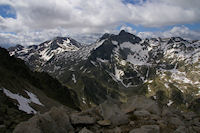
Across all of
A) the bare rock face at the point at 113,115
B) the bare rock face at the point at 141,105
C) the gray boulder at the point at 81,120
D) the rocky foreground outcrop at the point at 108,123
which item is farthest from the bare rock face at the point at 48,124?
the bare rock face at the point at 141,105

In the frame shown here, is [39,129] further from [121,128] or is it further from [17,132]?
[121,128]

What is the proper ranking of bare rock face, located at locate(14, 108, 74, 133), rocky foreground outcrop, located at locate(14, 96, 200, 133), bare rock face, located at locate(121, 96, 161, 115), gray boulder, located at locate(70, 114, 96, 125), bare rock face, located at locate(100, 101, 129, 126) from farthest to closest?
bare rock face, located at locate(121, 96, 161, 115), bare rock face, located at locate(100, 101, 129, 126), gray boulder, located at locate(70, 114, 96, 125), rocky foreground outcrop, located at locate(14, 96, 200, 133), bare rock face, located at locate(14, 108, 74, 133)

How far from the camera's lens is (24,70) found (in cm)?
10675

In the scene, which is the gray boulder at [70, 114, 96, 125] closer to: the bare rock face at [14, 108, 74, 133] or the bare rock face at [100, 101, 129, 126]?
the bare rock face at [14, 108, 74, 133]

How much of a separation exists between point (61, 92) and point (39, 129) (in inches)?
4581

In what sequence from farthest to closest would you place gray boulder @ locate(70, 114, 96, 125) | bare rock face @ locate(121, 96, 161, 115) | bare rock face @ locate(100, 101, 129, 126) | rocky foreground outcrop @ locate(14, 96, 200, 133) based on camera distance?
bare rock face @ locate(121, 96, 161, 115), bare rock face @ locate(100, 101, 129, 126), gray boulder @ locate(70, 114, 96, 125), rocky foreground outcrop @ locate(14, 96, 200, 133)

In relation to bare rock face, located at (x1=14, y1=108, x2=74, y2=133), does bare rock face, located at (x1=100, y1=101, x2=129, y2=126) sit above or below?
below

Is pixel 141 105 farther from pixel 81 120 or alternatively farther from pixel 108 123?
pixel 81 120

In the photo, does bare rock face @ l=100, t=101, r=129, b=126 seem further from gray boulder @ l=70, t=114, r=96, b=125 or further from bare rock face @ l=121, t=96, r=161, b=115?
bare rock face @ l=121, t=96, r=161, b=115

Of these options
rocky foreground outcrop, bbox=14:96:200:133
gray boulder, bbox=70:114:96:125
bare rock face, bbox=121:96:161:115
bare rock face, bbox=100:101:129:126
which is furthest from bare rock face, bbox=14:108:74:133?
bare rock face, bbox=121:96:161:115

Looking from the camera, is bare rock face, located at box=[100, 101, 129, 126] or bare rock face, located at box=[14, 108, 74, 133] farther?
bare rock face, located at box=[100, 101, 129, 126]

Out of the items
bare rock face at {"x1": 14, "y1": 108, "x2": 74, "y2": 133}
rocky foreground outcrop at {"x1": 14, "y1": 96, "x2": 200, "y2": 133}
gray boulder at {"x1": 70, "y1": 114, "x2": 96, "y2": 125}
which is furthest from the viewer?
gray boulder at {"x1": 70, "y1": 114, "x2": 96, "y2": 125}

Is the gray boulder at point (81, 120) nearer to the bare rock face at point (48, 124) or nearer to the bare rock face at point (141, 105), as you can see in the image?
the bare rock face at point (48, 124)

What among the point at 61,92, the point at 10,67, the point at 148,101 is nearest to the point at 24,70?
the point at 10,67
